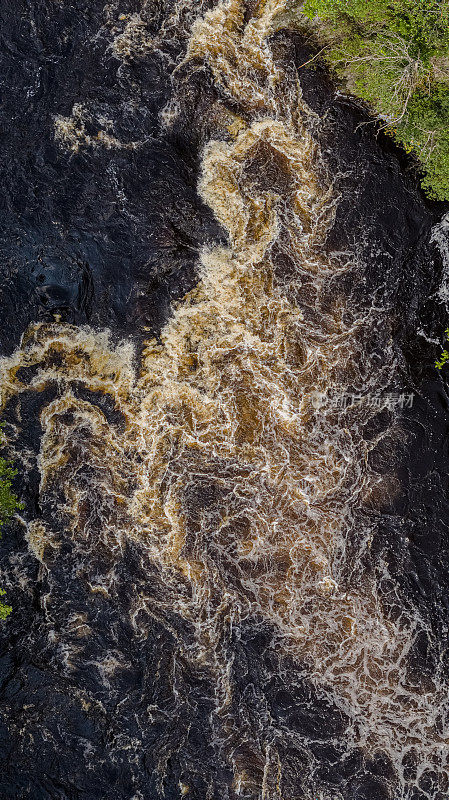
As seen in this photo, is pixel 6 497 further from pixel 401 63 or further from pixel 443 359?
pixel 401 63

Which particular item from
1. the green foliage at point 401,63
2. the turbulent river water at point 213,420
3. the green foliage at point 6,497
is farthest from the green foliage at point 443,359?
the green foliage at point 6,497

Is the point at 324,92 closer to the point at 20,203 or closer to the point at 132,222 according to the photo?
the point at 132,222

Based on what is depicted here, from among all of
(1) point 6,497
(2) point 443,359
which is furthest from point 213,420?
(2) point 443,359

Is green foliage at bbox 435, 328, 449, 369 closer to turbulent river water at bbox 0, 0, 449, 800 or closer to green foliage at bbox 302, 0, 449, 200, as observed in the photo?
turbulent river water at bbox 0, 0, 449, 800

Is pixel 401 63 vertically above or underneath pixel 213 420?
above

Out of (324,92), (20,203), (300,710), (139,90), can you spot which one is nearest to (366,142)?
(324,92)

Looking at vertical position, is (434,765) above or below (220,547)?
below
